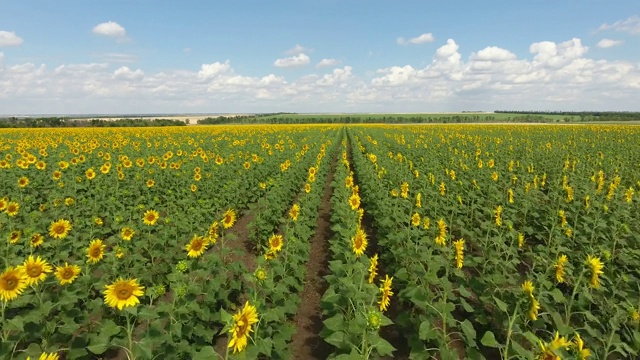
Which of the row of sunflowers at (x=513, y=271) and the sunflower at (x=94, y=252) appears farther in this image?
the sunflower at (x=94, y=252)

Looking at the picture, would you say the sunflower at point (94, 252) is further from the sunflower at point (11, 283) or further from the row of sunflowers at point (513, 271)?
the row of sunflowers at point (513, 271)

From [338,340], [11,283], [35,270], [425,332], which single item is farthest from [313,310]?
[11,283]

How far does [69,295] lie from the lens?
3686 mm

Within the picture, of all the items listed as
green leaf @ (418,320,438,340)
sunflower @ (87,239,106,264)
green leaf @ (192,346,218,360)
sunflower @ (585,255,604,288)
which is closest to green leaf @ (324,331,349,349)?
green leaf @ (418,320,438,340)

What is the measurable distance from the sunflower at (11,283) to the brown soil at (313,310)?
2.95m

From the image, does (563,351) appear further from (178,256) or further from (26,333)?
(178,256)

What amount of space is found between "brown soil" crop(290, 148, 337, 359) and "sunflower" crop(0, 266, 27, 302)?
2.95 meters

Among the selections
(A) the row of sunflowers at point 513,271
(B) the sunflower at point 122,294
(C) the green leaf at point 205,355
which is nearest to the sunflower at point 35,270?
(B) the sunflower at point 122,294

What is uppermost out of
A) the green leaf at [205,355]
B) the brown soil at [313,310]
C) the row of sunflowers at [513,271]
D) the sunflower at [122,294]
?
the sunflower at [122,294]

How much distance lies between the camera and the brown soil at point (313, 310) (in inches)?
184

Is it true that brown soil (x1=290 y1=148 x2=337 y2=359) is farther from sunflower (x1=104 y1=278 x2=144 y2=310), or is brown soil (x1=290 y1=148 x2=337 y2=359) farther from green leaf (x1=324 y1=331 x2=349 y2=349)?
sunflower (x1=104 y1=278 x2=144 y2=310)

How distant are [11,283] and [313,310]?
3.83 m

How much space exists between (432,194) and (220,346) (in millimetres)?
6735

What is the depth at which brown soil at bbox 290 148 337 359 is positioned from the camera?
4664 millimetres
